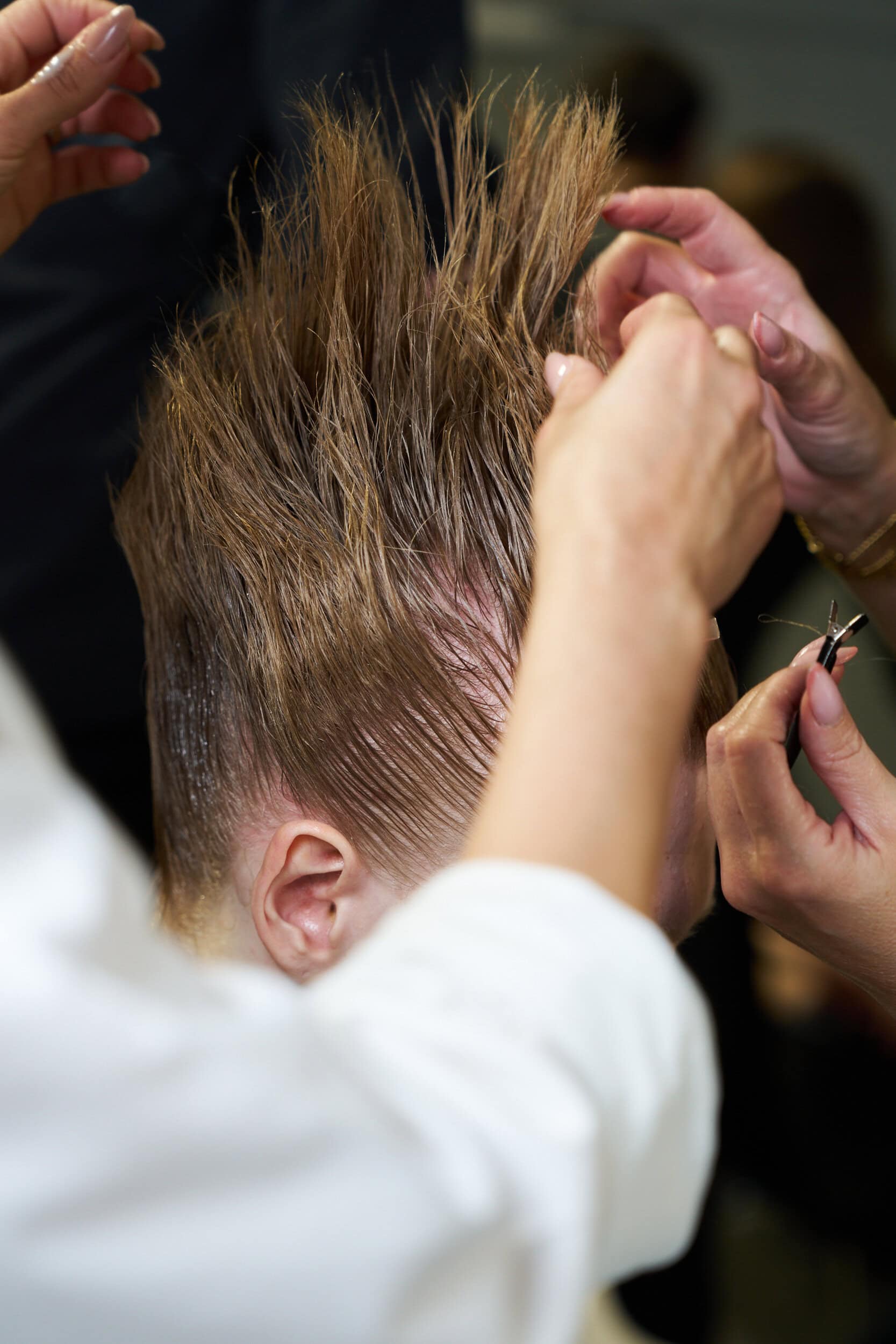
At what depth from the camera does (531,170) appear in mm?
949

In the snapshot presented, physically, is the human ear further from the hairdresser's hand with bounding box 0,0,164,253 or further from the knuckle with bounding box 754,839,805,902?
the hairdresser's hand with bounding box 0,0,164,253

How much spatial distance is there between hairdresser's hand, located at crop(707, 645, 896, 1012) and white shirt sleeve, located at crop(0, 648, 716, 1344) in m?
0.36

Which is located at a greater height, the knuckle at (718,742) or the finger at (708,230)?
the finger at (708,230)

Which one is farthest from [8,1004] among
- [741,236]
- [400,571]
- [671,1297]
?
[671,1297]

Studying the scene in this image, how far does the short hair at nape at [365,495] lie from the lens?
2.90 ft

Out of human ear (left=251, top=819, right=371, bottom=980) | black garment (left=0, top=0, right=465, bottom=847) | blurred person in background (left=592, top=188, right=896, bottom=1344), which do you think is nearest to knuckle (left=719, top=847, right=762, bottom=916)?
blurred person in background (left=592, top=188, right=896, bottom=1344)

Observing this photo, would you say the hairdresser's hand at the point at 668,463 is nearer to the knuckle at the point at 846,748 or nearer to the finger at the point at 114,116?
the knuckle at the point at 846,748

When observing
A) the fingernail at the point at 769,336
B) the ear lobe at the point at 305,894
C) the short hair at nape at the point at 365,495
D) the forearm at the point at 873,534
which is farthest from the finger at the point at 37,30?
the forearm at the point at 873,534

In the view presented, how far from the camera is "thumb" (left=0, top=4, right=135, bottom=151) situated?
954mm

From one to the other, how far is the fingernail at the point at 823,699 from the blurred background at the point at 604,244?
62cm

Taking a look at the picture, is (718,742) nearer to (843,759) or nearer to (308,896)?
(843,759)

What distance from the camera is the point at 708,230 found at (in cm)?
115

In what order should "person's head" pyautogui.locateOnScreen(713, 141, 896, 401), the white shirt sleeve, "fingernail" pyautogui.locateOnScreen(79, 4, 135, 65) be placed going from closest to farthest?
the white shirt sleeve → "fingernail" pyautogui.locateOnScreen(79, 4, 135, 65) → "person's head" pyautogui.locateOnScreen(713, 141, 896, 401)

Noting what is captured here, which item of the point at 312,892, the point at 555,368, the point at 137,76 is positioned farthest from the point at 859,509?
the point at 137,76
